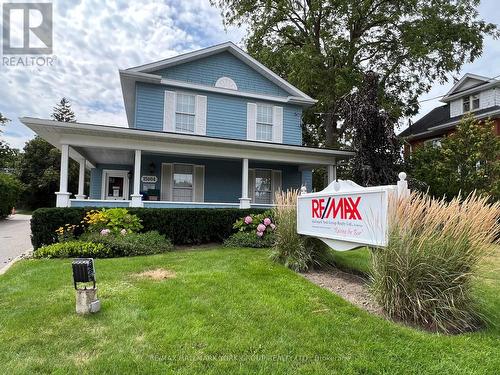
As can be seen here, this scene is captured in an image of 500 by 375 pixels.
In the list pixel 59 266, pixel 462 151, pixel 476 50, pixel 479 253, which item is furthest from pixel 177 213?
pixel 476 50

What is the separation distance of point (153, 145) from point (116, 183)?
4742 mm

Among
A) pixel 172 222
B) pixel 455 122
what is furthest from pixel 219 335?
pixel 455 122

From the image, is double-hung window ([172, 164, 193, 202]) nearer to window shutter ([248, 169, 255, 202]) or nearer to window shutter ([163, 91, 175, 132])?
window shutter ([163, 91, 175, 132])

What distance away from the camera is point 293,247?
20.0 feet

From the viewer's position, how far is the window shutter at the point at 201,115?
43.7ft

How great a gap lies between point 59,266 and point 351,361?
5.72 m

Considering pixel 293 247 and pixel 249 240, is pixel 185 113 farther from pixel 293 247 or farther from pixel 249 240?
pixel 293 247

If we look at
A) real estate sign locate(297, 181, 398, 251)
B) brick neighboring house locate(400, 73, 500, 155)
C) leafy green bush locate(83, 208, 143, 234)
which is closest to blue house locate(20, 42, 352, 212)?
leafy green bush locate(83, 208, 143, 234)

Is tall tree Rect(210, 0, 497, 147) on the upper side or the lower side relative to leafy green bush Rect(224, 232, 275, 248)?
upper

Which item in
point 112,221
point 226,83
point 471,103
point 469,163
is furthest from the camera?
point 471,103

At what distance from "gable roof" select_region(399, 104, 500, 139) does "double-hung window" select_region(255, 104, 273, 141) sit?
1090 cm

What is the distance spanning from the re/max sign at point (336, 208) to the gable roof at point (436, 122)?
16406mm

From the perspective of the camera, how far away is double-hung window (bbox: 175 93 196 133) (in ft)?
43.1

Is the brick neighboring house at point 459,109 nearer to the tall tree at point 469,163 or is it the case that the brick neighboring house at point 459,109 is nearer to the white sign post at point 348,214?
the tall tree at point 469,163
